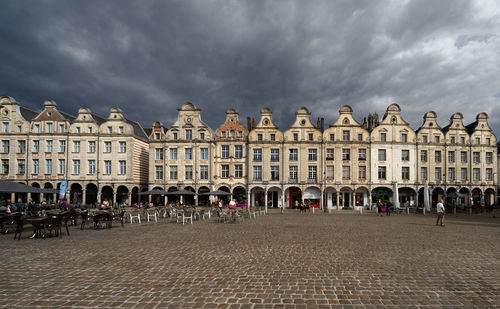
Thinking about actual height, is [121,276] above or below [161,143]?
below

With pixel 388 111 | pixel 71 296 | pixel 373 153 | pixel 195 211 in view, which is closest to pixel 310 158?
pixel 373 153

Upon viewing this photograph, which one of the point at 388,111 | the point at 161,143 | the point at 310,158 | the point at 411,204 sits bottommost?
Result: the point at 411,204

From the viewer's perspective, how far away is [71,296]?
16.1 ft

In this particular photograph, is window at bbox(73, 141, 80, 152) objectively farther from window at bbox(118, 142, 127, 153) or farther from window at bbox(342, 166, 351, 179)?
window at bbox(342, 166, 351, 179)

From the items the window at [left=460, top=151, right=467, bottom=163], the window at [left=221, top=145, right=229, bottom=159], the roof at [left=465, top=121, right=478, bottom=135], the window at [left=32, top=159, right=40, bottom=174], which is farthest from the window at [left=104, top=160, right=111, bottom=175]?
the roof at [left=465, top=121, right=478, bottom=135]

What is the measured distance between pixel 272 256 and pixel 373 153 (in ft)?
99.3

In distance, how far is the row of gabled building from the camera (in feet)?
107

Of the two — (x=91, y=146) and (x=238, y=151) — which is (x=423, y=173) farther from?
(x=91, y=146)

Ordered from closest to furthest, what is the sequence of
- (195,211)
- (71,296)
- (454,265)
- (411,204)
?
(71,296), (454,265), (195,211), (411,204)

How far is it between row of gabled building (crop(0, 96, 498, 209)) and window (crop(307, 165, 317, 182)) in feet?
0.43

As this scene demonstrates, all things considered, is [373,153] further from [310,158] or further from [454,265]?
A: [454,265]

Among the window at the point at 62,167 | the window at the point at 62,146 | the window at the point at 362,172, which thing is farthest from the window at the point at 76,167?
the window at the point at 362,172

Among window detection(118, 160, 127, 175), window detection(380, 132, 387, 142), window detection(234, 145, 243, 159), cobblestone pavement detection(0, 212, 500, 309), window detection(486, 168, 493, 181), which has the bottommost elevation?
cobblestone pavement detection(0, 212, 500, 309)

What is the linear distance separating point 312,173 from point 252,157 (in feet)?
26.7
